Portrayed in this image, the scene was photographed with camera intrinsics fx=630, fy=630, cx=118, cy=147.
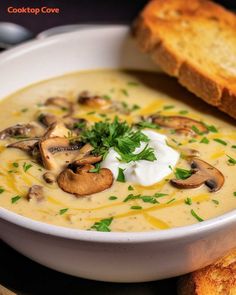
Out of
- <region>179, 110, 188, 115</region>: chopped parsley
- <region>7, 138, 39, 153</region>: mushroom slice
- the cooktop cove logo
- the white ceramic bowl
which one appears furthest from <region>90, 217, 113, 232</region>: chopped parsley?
the cooktop cove logo

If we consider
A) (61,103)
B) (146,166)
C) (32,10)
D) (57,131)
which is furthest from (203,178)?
(32,10)

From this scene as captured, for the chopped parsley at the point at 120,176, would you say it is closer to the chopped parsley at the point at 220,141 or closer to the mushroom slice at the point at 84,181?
the mushroom slice at the point at 84,181

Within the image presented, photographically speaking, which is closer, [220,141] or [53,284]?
[53,284]

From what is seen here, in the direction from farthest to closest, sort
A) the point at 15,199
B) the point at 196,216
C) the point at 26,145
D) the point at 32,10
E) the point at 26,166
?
1. the point at 32,10
2. the point at 26,145
3. the point at 26,166
4. the point at 15,199
5. the point at 196,216

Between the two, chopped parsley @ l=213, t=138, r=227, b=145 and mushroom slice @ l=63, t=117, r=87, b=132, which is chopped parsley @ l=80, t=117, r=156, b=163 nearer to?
mushroom slice @ l=63, t=117, r=87, b=132

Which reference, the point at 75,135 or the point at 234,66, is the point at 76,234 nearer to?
the point at 75,135

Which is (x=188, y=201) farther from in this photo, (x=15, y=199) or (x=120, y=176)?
(x=15, y=199)
